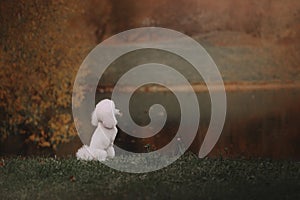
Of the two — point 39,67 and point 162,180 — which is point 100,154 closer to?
point 162,180

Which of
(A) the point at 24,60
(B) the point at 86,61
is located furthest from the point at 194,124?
(A) the point at 24,60

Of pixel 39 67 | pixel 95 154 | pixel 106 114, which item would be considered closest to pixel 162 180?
pixel 106 114

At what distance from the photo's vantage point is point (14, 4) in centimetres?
1510

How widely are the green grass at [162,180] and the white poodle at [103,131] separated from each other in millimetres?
471

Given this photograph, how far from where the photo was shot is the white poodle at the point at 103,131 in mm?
10141

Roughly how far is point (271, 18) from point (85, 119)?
8718 millimetres

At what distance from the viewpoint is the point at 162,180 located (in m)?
8.33

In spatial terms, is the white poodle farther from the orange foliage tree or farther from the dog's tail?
the orange foliage tree

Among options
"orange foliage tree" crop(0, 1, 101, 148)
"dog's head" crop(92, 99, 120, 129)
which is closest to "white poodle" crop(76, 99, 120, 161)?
"dog's head" crop(92, 99, 120, 129)

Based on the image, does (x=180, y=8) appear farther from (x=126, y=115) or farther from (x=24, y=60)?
(x=24, y=60)

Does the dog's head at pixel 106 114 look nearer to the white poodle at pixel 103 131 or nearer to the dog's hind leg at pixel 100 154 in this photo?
the white poodle at pixel 103 131

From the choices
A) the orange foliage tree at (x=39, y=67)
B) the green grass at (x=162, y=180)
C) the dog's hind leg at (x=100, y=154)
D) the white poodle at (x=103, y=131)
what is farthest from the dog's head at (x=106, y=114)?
the orange foliage tree at (x=39, y=67)

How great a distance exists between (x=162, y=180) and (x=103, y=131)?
7.50 ft

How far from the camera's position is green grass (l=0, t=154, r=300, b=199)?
7.55m
